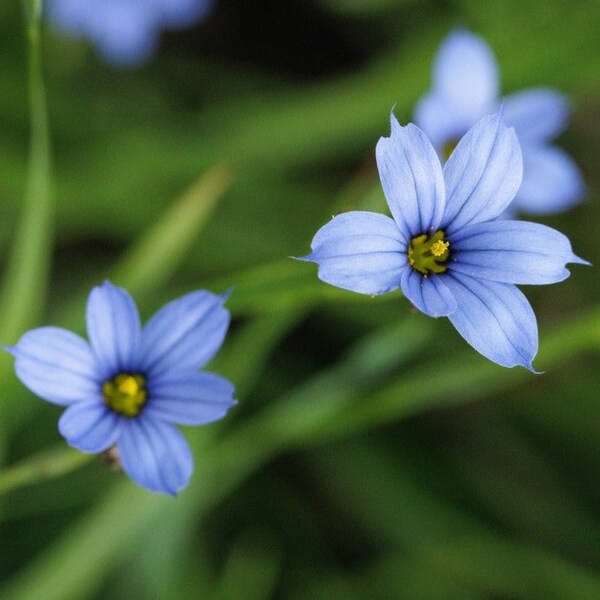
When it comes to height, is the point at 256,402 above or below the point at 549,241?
above

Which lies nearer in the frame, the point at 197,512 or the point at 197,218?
the point at 197,218

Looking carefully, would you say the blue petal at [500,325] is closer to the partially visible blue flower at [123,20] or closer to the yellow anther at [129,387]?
the yellow anther at [129,387]

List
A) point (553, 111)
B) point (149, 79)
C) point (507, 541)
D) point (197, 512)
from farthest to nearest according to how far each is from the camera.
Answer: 1. point (149, 79)
2. point (507, 541)
3. point (197, 512)
4. point (553, 111)

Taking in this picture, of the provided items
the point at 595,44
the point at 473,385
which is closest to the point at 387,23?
the point at 595,44

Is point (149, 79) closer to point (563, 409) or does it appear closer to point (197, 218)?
point (197, 218)

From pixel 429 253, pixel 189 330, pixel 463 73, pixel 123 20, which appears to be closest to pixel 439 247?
pixel 429 253

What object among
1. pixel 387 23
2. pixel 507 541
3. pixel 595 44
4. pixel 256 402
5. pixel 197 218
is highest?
pixel 387 23

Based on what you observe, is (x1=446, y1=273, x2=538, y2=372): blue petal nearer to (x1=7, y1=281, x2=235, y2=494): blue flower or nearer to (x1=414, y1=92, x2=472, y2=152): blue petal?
(x1=7, y1=281, x2=235, y2=494): blue flower
